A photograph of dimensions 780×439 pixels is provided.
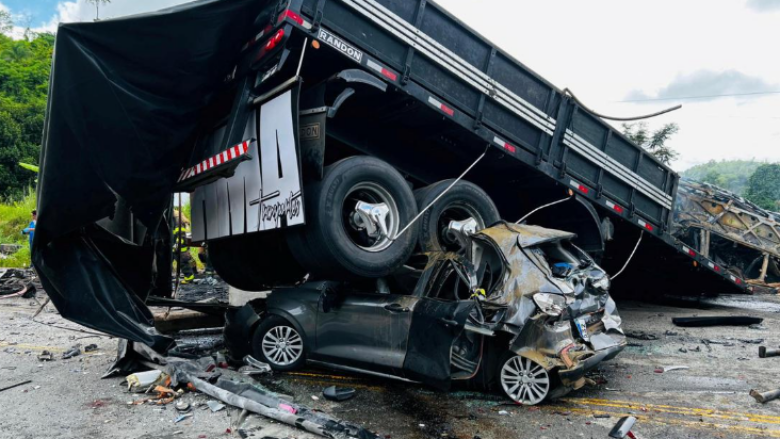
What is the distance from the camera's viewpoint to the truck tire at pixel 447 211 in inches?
228

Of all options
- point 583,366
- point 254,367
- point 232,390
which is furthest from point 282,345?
point 583,366

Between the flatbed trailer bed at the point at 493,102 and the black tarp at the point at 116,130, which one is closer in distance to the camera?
the black tarp at the point at 116,130

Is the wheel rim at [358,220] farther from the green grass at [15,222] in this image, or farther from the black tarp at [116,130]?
the green grass at [15,222]

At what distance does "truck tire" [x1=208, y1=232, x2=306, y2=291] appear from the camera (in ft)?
22.6

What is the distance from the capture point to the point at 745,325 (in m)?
7.61

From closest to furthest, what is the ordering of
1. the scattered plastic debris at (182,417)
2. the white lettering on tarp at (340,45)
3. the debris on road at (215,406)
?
the scattered plastic debris at (182,417) < the debris on road at (215,406) < the white lettering on tarp at (340,45)

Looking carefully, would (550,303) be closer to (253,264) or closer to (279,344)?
(279,344)

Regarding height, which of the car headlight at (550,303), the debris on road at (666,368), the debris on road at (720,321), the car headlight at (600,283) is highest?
the car headlight at (600,283)

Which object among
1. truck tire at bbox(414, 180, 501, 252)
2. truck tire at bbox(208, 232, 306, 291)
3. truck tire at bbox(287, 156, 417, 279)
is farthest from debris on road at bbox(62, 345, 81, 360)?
truck tire at bbox(414, 180, 501, 252)

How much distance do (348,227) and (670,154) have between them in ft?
59.0

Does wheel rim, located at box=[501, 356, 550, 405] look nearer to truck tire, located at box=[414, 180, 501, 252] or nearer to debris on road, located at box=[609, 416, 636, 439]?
debris on road, located at box=[609, 416, 636, 439]

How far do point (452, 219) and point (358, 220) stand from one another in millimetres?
1449

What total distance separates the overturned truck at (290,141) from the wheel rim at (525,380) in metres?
0.25

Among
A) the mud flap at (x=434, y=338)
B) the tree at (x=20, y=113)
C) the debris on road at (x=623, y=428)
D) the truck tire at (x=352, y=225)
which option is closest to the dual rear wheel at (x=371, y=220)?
the truck tire at (x=352, y=225)
